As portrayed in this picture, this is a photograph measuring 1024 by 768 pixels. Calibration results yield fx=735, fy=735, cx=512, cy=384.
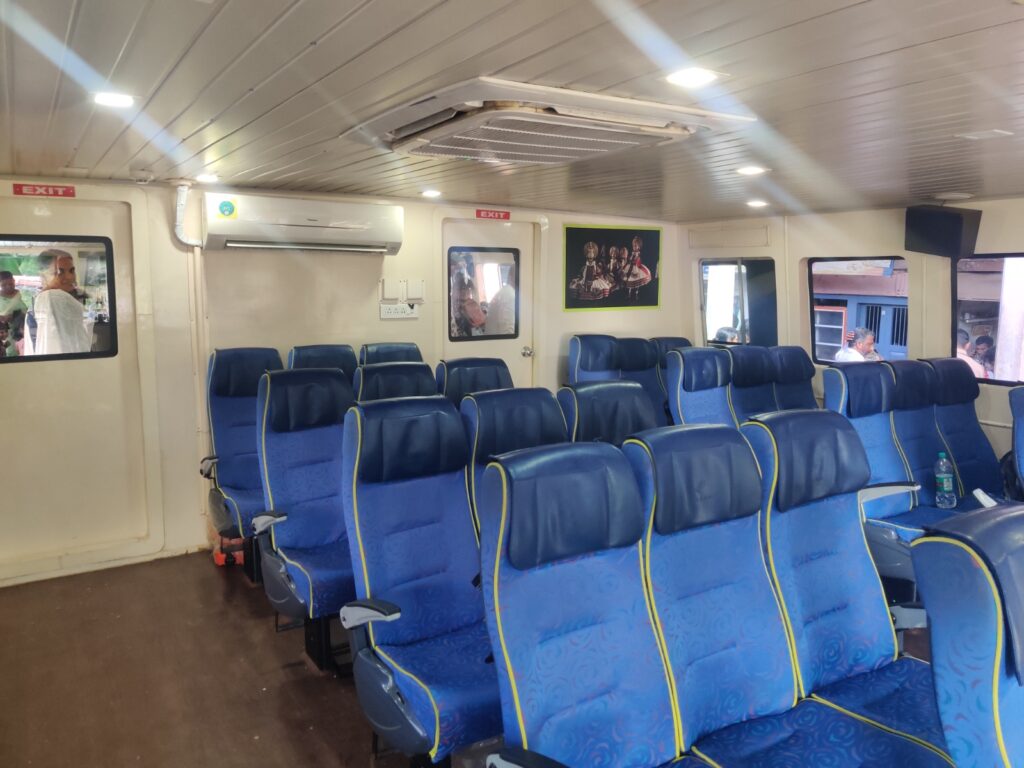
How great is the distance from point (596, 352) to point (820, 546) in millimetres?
4169

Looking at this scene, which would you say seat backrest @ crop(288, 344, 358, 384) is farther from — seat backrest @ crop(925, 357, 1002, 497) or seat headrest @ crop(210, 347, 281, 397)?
seat backrest @ crop(925, 357, 1002, 497)

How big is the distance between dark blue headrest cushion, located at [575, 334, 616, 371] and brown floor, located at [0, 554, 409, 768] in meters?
3.26

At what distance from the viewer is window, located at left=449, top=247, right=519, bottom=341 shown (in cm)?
612

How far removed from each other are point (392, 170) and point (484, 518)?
285cm

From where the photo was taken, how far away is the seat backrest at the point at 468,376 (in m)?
4.85

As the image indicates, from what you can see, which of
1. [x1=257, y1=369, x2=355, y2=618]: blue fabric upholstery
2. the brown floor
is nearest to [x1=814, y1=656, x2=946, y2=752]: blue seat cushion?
the brown floor

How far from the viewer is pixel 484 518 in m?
1.84

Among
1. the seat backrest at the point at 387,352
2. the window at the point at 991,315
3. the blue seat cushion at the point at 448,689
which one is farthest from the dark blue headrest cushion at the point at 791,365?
the blue seat cushion at the point at 448,689

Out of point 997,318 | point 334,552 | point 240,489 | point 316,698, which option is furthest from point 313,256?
point 997,318

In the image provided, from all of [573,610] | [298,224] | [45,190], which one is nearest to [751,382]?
[298,224]

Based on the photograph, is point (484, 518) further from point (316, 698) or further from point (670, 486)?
point (316, 698)

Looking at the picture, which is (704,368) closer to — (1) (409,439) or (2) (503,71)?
(1) (409,439)

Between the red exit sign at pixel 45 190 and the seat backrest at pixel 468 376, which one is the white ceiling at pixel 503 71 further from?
the seat backrest at pixel 468 376

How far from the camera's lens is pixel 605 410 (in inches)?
133
